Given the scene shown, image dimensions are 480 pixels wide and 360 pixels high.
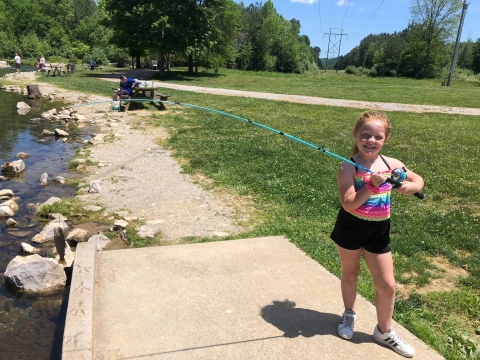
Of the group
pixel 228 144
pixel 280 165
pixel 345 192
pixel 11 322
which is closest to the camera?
pixel 345 192

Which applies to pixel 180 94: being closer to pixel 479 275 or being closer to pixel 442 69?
pixel 479 275

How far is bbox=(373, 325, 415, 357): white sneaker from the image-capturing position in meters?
3.27

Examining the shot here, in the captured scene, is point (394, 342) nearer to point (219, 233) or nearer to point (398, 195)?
point (219, 233)

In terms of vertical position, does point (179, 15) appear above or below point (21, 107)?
above

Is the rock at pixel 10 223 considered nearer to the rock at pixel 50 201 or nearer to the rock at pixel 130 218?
the rock at pixel 50 201

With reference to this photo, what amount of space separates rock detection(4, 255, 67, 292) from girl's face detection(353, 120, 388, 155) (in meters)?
3.79

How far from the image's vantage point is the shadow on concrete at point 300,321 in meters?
3.48

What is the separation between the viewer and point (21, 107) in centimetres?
1883

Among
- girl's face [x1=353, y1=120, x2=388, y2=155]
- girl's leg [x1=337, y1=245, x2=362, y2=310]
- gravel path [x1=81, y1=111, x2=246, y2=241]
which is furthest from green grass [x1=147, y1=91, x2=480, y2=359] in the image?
girl's face [x1=353, y1=120, x2=388, y2=155]

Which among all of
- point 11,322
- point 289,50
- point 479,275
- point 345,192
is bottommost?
point 11,322

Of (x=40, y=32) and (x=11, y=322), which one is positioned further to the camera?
(x=40, y=32)

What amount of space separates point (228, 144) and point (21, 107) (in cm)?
1258

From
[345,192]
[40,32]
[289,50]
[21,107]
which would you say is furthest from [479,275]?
[40,32]

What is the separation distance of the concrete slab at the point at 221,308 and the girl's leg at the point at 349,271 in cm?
30
